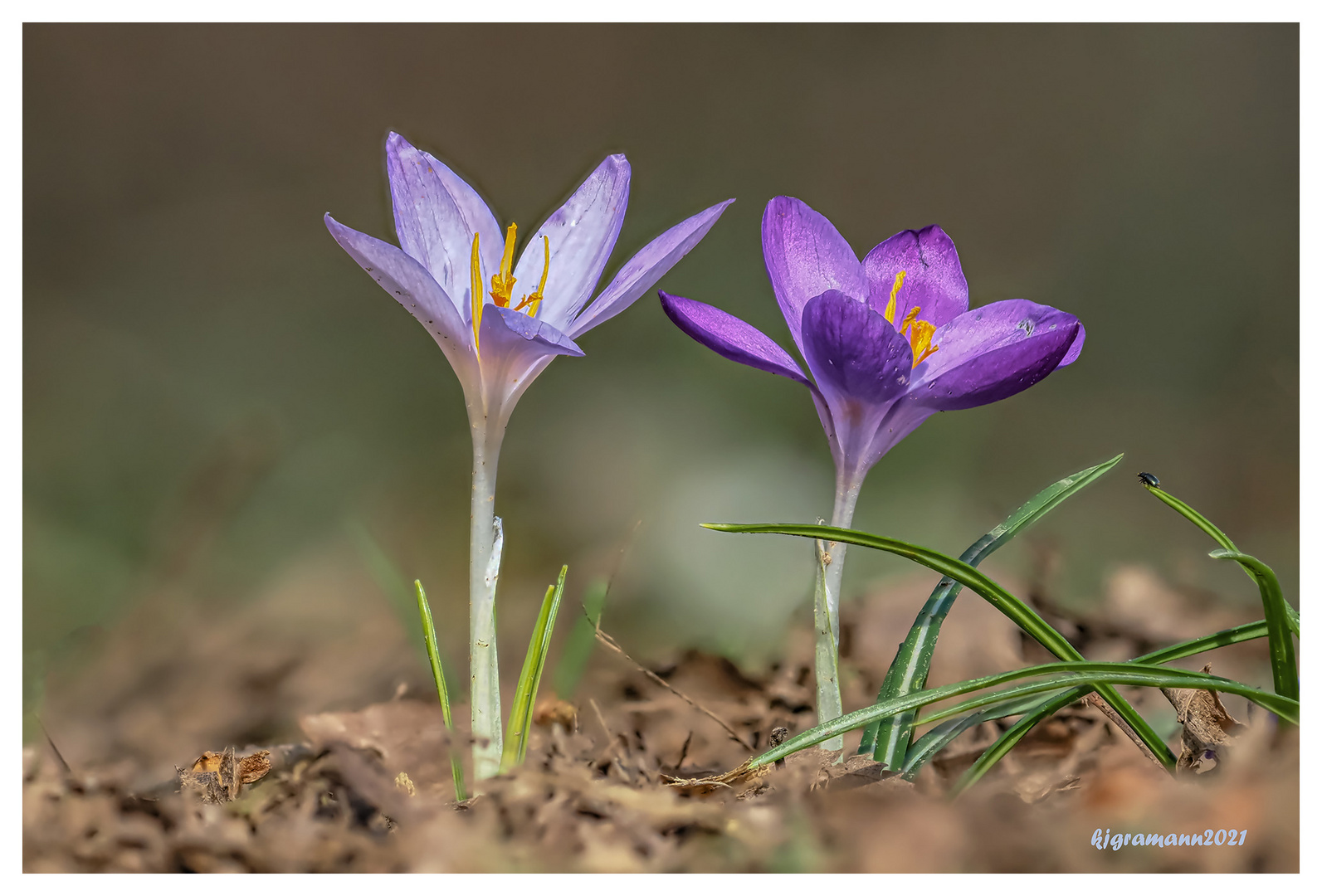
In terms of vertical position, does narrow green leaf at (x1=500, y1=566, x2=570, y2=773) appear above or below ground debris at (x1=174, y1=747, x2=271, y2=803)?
above

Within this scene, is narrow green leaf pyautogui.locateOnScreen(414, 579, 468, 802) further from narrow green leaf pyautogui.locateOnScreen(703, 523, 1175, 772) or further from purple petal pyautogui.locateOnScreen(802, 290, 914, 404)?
purple petal pyautogui.locateOnScreen(802, 290, 914, 404)

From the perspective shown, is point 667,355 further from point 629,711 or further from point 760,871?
point 760,871

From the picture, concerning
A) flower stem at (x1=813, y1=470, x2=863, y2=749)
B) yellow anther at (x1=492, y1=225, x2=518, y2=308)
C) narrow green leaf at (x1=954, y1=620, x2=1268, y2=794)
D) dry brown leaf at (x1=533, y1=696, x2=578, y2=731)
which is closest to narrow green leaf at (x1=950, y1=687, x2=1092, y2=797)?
narrow green leaf at (x1=954, y1=620, x2=1268, y2=794)

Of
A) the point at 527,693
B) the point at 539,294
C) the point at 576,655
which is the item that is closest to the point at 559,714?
the point at 576,655

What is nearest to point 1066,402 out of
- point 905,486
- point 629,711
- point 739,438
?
point 905,486

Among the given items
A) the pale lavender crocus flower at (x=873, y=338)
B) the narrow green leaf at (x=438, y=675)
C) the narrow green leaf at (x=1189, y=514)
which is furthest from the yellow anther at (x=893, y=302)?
the narrow green leaf at (x=438, y=675)

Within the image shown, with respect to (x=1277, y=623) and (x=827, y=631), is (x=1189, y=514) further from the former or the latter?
(x=827, y=631)
